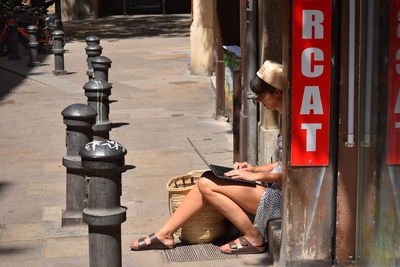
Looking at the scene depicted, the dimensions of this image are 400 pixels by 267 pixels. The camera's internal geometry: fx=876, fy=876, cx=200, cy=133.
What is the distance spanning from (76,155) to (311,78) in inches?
96.2

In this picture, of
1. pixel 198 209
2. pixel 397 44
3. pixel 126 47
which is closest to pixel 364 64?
pixel 397 44

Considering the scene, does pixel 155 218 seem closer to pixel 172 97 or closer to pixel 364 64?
pixel 364 64

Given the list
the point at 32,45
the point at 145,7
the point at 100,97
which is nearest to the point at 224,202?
the point at 100,97

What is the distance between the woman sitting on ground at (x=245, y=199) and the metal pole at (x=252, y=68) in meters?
1.68

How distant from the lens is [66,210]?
24.3 ft

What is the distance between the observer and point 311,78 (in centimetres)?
562

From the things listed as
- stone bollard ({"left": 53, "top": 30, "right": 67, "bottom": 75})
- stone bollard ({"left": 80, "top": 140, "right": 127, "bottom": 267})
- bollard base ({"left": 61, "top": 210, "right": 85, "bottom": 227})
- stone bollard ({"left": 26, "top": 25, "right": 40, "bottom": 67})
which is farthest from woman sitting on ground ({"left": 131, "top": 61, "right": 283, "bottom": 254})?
stone bollard ({"left": 26, "top": 25, "right": 40, "bottom": 67})

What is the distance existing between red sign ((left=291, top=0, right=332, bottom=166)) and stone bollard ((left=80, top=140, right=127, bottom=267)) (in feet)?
4.25

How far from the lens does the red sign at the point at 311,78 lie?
5.53 meters

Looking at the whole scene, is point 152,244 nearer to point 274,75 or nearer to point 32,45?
point 274,75

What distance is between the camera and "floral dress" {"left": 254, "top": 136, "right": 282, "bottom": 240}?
6398 mm

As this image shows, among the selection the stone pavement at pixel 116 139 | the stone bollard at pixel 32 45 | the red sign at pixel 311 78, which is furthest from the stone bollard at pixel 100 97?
the stone bollard at pixel 32 45

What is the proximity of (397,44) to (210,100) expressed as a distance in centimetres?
874

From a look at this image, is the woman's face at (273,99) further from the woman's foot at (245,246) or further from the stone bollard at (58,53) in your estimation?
the stone bollard at (58,53)
